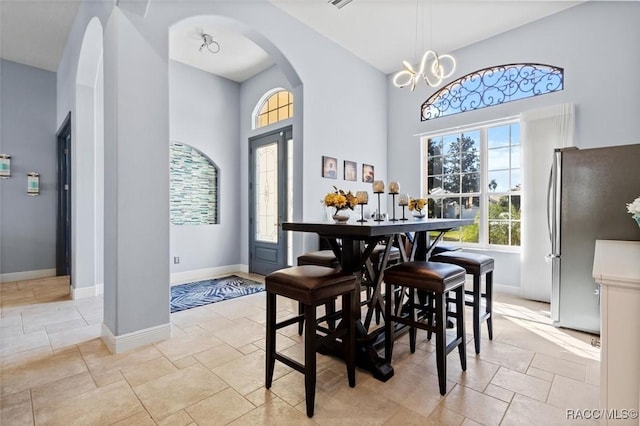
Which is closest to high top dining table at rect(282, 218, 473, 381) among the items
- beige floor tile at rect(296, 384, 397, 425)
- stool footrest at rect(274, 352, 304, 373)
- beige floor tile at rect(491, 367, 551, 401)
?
beige floor tile at rect(296, 384, 397, 425)

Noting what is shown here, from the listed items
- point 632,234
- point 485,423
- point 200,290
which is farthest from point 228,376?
point 632,234

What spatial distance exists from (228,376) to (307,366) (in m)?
0.73

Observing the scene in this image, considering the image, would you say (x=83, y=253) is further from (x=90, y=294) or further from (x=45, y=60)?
(x=45, y=60)

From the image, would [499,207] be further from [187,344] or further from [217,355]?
[187,344]

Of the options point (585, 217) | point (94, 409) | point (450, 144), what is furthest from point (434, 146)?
point (94, 409)

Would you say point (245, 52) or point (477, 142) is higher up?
point (245, 52)

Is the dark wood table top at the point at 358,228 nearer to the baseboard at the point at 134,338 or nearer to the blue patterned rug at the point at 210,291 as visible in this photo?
the baseboard at the point at 134,338

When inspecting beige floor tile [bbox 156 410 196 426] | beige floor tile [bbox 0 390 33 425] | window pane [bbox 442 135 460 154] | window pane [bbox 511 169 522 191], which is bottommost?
beige floor tile [bbox 0 390 33 425]

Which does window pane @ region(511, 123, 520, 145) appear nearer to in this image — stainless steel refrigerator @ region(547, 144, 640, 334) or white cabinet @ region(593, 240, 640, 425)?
stainless steel refrigerator @ region(547, 144, 640, 334)

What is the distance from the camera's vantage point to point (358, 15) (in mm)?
3779

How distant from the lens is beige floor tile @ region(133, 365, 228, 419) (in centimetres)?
171

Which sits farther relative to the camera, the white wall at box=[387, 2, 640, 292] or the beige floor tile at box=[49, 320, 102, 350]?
the white wall at box=[387, 2, 640, 292]

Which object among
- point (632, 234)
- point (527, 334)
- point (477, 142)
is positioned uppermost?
point (477, 142)

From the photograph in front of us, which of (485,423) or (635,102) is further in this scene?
(635,102)
